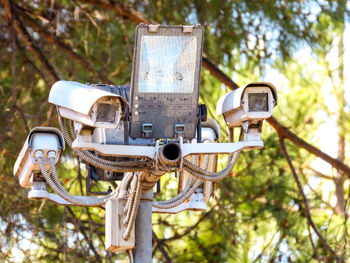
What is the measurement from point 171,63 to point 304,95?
4.97 m

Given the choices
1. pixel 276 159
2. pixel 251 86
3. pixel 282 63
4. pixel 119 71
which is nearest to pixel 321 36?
pixel 282 63

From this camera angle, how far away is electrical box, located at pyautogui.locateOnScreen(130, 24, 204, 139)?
345 cm

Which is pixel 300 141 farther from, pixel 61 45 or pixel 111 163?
pixel 111 163

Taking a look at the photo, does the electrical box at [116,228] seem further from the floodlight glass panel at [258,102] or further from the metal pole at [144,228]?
the floodlight glass panel at [258,102]

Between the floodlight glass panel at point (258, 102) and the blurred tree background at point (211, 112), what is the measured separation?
2.34 m

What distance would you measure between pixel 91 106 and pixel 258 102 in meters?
0.66

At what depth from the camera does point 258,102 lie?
3463mm

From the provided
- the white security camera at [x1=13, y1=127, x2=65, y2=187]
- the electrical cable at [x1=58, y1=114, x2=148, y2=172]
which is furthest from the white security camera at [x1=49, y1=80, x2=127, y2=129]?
the white security camera at [x1=13, y1=127, x2=65, y2=187]

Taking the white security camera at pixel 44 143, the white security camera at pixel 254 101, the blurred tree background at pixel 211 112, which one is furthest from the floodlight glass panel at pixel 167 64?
the blurred tree background at pixel 211 112

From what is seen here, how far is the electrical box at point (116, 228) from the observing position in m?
3.78

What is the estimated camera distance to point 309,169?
8430 millimetres

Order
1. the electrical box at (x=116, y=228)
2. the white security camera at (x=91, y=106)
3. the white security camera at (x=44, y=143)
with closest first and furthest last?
the white security camera at (x=91, y=106) < the white security camera at (x=44, y=143) < the electrical box at (x=116, y=228)

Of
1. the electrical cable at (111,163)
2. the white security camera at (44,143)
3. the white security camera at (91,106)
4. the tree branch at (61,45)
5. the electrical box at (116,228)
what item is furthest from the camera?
the tree branch at (61,45)

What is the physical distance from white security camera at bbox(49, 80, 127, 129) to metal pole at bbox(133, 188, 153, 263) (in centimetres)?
64
